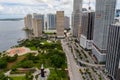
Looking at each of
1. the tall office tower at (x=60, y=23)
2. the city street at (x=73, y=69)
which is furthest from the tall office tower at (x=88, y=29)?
the tall office tower at (x=60, y=23)

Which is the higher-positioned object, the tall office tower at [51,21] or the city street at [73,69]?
the tall office tower at [51,21]

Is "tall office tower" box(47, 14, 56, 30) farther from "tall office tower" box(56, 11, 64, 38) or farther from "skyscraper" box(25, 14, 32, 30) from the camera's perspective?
"tall office tower" box(56, 11, 64, 38)

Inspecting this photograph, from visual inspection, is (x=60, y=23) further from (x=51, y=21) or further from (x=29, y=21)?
(x=29, y=21)

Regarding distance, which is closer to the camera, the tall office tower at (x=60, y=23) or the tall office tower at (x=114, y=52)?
the tall office tower at (x=114, y=52)

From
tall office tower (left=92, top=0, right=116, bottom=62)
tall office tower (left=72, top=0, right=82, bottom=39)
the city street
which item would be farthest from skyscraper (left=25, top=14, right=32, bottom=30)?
tall office tower (left=92, top=0, right=116, bottom=62)

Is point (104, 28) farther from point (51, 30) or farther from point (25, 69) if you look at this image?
point (51, 30)

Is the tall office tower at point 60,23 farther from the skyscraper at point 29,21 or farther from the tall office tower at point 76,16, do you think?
the skyscraper at point 29,21

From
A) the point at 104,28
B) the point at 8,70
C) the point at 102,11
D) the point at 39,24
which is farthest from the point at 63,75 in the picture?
the point at 39,24
